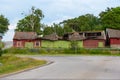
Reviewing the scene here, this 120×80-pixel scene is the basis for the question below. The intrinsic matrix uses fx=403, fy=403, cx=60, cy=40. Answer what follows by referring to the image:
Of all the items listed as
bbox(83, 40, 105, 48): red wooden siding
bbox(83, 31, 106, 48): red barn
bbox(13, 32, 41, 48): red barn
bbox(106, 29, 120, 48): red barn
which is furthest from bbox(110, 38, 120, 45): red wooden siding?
bbox(13, 32, 41, 48): red barn

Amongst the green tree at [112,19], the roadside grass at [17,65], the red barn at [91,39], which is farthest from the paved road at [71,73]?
the green tree at [112,19]

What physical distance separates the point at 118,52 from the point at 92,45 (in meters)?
24.8

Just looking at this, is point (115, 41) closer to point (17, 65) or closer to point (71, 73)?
point (17, 65)

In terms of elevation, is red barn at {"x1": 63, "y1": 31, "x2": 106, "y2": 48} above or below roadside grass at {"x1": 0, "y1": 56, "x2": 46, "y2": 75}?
above

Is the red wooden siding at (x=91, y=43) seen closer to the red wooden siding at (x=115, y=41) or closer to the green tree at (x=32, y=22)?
the red wooden siding at (x=115, y=41)

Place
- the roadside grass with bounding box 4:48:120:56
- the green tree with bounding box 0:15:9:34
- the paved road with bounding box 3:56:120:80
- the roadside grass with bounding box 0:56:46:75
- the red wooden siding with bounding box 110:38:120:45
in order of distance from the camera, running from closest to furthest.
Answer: the paved road with bounding box 3:56:120:80 < the roadside grass with bounding box 0:56:46:75 < the roadside grass with bounding box 4:48:120:56 < the red wooden siding with bounding box 110:38:120:45 < the green tree with bounding box 0:15:9:34

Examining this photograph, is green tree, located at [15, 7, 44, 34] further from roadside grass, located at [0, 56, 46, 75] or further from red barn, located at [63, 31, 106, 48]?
roadside grass, located at [0, 56, 46, 75]

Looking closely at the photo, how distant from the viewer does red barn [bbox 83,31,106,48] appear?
10362 centimetres

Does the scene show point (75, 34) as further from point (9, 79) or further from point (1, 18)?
point (9, 79)

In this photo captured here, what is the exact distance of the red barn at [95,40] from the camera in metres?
104

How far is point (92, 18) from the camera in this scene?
163375 millimetres

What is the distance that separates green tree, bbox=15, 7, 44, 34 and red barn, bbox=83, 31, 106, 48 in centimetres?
2956

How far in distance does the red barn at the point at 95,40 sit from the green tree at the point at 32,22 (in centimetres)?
2956

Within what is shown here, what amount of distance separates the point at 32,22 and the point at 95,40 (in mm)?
33235
